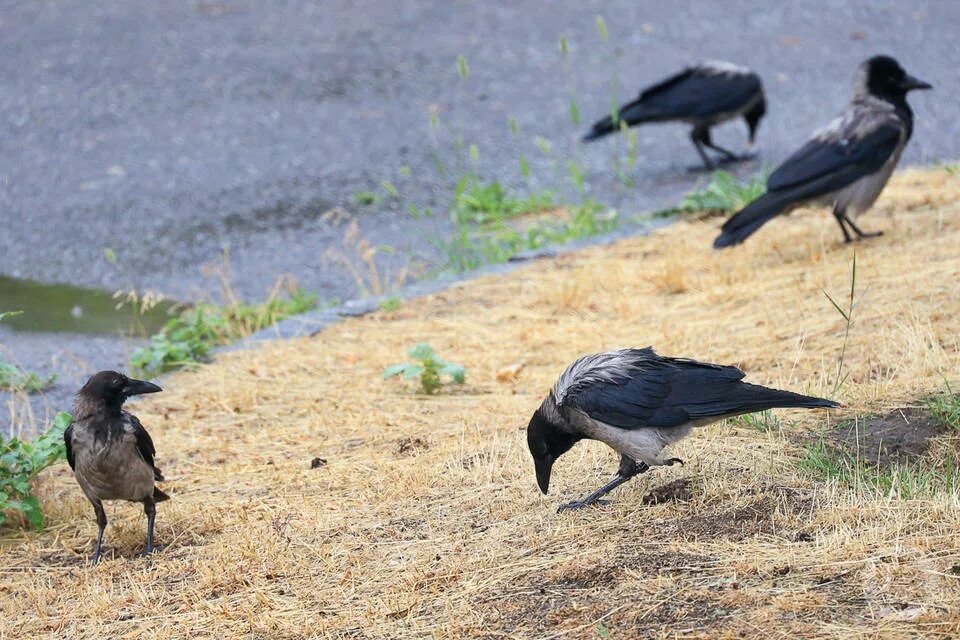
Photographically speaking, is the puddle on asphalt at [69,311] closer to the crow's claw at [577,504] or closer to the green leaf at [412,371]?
the green leaf at [412,371]

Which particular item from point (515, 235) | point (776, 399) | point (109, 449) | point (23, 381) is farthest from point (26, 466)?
point (515, 235)

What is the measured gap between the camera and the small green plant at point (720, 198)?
8.77 metres

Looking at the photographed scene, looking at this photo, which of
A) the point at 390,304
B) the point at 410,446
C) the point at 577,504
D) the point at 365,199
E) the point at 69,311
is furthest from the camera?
the point at 365,199

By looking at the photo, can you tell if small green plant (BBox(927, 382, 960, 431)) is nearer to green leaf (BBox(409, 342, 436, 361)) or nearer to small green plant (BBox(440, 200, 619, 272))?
green leaf (BBox(409, 342, 436, 361))

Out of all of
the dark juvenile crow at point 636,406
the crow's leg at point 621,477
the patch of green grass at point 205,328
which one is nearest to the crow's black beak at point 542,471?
the dark juvenile crow at point 636,406

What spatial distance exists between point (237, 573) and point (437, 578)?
709 millimetres

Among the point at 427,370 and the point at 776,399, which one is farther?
the point at 427,370

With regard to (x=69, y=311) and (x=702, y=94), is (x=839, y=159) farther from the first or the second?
(x=69, y=311)

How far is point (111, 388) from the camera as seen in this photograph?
4590 millimetres

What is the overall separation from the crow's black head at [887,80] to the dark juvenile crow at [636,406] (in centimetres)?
451

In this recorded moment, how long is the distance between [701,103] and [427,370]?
5.71 meters

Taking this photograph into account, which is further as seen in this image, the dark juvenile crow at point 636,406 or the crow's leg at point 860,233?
the crow's leg at point 860,233

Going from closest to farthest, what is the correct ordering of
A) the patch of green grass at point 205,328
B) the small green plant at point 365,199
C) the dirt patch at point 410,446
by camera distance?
1. the dirt patch at point 410,446
2. the patch of green grass at point 205,328
3. the small green plant at point 365,199

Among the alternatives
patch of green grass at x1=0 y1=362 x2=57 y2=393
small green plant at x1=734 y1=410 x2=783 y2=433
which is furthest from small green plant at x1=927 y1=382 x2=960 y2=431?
patch of green grass at x1=0 y1=362 x2=57 y2=393
